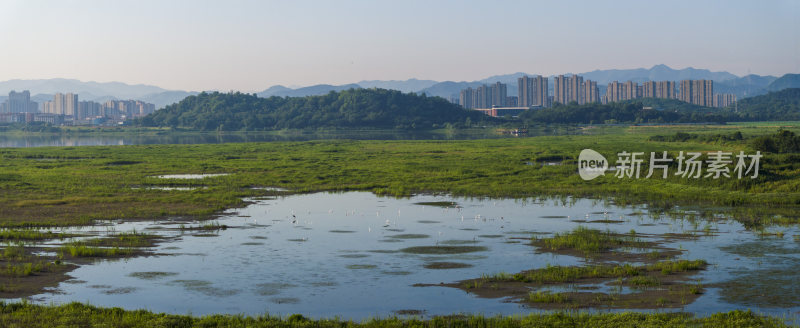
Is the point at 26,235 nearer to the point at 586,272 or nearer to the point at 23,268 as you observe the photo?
the point at 23,268

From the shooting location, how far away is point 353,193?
45625 mm

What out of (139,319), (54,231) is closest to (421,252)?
(139,319)

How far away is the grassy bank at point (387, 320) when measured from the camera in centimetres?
1636

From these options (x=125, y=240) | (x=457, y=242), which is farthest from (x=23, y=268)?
(x=457, y=242)

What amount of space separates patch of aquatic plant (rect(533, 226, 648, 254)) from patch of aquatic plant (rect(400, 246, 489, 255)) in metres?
2.54

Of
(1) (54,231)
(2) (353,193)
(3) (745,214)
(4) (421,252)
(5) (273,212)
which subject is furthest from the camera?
(2) (353,193)

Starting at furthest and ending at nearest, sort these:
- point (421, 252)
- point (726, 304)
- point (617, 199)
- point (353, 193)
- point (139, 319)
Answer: point (353, 193)
point (617, 199)
point (421, 252)
point (726, 304)
point (139, 319)

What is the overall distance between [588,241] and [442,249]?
17.1 ft

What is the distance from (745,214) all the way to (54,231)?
29361 millimetres

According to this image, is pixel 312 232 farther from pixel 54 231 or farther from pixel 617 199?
pixel 617 199

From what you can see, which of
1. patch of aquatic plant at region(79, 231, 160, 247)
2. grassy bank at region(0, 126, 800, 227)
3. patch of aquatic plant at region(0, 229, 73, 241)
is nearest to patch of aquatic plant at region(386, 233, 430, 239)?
patch of aquatic plant at region(79, 231, 160, 247)

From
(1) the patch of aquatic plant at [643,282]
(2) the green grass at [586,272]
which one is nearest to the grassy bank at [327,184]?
(2) the green grass at [586,272]

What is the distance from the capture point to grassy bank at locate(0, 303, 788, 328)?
16.4 meters

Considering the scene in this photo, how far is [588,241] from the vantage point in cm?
2677
